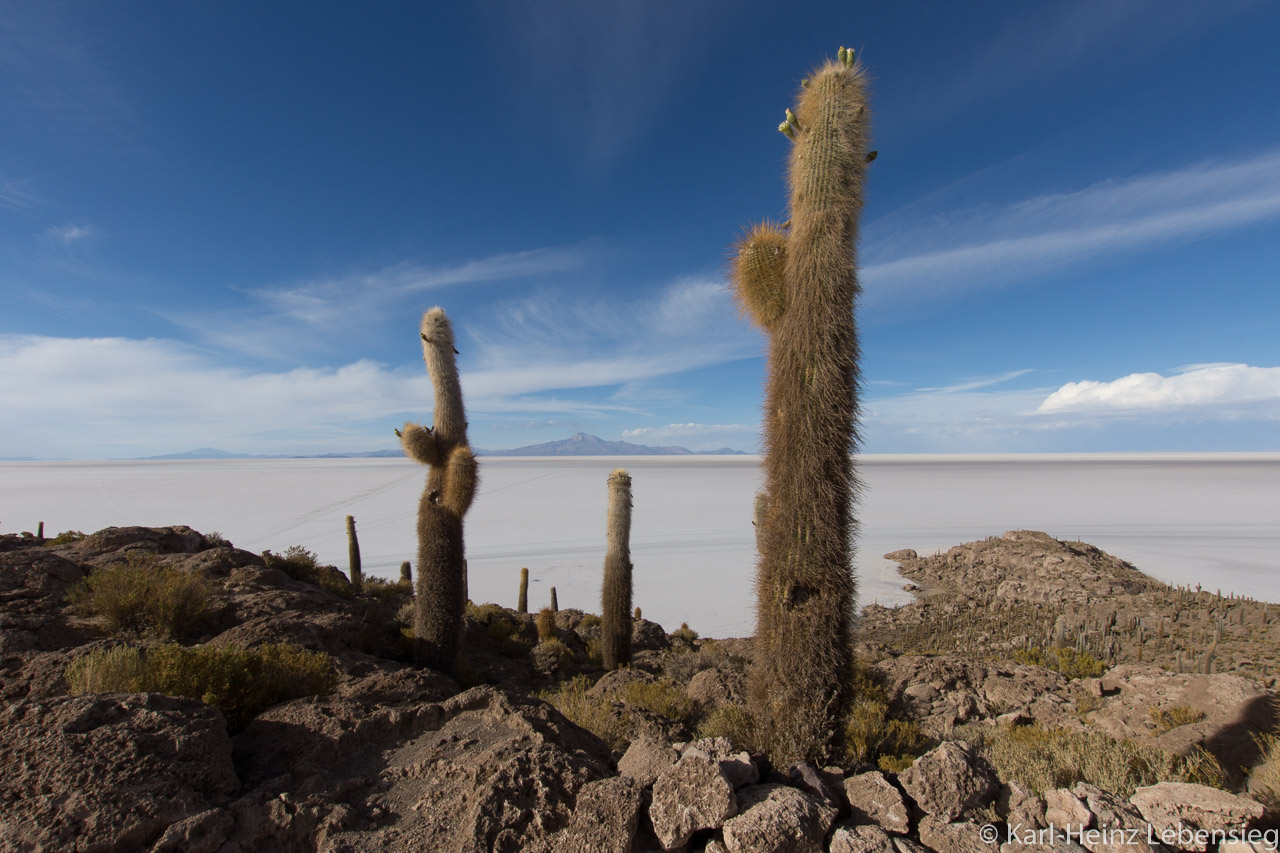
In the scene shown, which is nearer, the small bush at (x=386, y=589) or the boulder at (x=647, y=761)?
the boulder at (x=647, y=761)

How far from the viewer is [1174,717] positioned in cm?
591

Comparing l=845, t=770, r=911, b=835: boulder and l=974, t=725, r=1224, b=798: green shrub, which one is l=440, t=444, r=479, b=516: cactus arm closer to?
l=845, t=770, r=911, b=835: boulder

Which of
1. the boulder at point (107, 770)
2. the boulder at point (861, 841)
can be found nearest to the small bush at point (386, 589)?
the boulder at point (107, 770)

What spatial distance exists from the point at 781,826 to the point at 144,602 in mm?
7393

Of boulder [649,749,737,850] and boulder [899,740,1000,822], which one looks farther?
boulder [899,740,1000,822]

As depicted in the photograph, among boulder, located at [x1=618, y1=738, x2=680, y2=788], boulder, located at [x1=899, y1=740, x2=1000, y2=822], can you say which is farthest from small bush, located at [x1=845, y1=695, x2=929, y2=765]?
boulder, located at [x1=618, y1=738, x2=680, y2=788]

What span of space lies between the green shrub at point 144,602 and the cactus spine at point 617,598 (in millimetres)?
5997

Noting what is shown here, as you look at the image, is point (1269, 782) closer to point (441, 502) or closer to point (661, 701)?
point (661, 701)

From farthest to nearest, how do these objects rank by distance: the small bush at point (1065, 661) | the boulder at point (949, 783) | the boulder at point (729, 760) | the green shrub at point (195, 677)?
the small bush at point (1065, 661), the green shrub at point (195, 677), the boulder at point (729, 760), the boulder at point (949, 783)

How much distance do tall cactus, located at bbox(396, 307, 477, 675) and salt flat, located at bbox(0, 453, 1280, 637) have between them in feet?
25.1

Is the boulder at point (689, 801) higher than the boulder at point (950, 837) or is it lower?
higher

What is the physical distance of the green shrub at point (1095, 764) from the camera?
402 cm

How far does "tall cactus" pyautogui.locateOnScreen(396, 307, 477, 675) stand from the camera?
8656mm

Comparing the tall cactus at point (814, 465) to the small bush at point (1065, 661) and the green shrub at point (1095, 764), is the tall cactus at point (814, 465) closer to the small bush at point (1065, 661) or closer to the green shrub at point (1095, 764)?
the green shrub at point (1095, 764)
